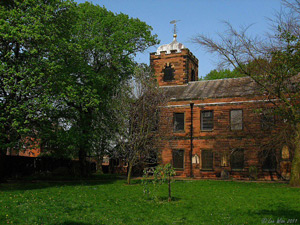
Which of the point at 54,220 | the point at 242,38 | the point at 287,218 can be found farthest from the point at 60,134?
the point at 287,218

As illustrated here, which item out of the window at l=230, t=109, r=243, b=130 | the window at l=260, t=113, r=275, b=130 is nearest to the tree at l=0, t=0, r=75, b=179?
the window at l=260, t=113, r=275, b=130

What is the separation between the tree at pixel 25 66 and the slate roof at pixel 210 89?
1741 cm

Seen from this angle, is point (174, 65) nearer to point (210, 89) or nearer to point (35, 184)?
point (210, 89)

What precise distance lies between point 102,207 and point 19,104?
31.6 ft

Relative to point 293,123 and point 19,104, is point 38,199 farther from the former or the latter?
point 293,123

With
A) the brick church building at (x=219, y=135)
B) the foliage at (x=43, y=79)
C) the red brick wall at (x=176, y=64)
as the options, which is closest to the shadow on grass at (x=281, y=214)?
the foliage at (x=43, y=79)

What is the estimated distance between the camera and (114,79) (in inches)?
1254

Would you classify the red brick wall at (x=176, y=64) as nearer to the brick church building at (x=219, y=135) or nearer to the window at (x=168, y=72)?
the window at (x=168, y=72)

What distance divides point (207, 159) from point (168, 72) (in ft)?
43.3

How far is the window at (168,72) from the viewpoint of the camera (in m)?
40.6

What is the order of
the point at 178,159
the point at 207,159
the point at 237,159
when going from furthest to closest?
the point at 178,159 < the point at 207,159 < the point at 237,159

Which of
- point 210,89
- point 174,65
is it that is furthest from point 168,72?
point 210,89

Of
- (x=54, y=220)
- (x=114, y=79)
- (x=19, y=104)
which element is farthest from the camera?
(x=114, y=79)

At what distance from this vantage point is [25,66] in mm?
20219
